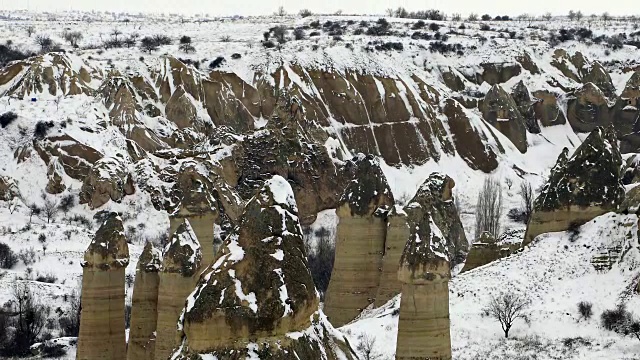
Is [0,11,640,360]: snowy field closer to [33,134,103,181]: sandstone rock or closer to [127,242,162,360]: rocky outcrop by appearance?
A: [33,134,103,181]: sandstone rock

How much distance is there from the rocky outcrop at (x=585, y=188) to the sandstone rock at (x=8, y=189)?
93.0ft

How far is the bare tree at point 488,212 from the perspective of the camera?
47491mm

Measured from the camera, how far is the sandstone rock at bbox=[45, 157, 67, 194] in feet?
157

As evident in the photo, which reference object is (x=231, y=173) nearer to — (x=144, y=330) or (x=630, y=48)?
(x=144, y=330)

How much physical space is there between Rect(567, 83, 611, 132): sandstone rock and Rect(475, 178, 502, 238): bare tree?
19.5 m

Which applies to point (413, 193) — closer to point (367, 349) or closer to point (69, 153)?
point (69, 153)

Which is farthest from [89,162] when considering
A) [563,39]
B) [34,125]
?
[563,39]

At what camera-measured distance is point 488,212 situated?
49.6 metres

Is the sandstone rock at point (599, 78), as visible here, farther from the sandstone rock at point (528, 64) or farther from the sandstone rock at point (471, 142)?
the sandstone rock at point (471, 142)

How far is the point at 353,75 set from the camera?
222ft

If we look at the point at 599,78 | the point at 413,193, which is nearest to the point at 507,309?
the point at 413,193

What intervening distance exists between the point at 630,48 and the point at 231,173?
55.6m

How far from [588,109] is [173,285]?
5977 centimetres

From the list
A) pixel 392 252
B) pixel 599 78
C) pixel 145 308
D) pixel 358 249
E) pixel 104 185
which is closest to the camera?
pixel 145 308
